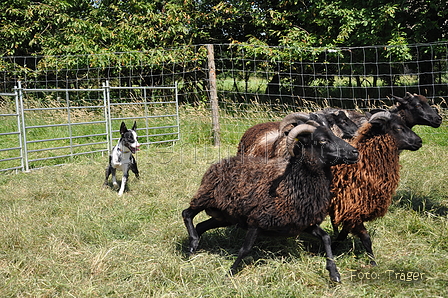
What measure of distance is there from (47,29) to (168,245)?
14.6 m

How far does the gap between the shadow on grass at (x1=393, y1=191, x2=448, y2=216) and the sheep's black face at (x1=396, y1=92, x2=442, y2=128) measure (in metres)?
1.00

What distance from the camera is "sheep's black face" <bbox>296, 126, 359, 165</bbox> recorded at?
3.60 meters

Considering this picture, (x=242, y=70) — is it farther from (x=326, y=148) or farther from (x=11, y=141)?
(x=326, y=148)

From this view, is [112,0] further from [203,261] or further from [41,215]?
[203,261]

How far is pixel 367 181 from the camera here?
4023 mm

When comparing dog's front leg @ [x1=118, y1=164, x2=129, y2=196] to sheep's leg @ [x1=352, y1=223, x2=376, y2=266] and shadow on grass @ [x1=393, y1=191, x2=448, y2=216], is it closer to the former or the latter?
sheep's leg @ [x1=352, y1=223, x2=376, y2=266]

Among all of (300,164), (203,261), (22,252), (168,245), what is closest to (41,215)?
(22,252)

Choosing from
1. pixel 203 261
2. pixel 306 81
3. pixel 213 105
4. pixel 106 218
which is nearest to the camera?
pixel 203 261

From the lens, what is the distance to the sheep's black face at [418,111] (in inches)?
202

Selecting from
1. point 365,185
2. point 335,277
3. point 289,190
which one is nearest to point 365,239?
point 365,185

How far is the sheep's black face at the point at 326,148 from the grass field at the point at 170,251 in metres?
0.99

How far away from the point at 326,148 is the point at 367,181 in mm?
728

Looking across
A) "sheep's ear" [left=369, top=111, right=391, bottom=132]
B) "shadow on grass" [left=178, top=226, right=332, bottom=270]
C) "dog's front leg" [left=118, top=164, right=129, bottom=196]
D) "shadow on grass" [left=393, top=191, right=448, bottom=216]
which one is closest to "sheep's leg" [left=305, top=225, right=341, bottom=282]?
"shadow on grass" [left=178, top=226, right=332, bottom=270]

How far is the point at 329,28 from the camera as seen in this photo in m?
13.0
